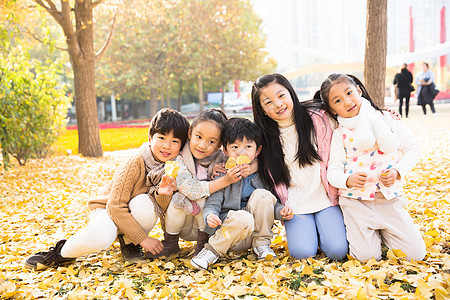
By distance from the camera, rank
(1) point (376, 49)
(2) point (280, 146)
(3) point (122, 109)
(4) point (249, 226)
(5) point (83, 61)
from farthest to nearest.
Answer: (3) point (122, 109)
(5) point (83, 61)
(1) point (376, 49)
(2) point (280, 146)
(4) point (249, 226)

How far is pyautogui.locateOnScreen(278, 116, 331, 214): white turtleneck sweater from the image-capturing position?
2887 mm

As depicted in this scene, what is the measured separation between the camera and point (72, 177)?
21.6 ft

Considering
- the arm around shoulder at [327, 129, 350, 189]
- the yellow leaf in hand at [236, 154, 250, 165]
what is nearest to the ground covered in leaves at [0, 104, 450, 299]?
the arm around shoulder at [327, 129, 350, 189]

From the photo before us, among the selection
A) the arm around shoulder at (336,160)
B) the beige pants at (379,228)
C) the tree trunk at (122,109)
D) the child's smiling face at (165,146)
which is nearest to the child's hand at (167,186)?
the child's smiling face at (165,146)

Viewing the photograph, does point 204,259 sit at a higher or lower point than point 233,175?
lower

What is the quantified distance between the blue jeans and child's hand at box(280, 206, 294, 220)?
0.10 metres

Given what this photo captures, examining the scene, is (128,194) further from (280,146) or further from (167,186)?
(280,146)

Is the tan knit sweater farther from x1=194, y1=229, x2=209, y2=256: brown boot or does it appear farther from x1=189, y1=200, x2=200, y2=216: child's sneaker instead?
x1=194, y1=229, x2=209, y2=256: brown boot

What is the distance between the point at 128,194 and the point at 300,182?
1.17 metres

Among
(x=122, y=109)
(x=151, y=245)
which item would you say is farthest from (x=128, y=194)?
(x=122, y=109)

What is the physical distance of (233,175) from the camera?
266cm

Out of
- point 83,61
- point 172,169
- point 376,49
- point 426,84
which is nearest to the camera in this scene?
point 172,169

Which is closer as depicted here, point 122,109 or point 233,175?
point 233,175

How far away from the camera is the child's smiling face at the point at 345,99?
2.71m
